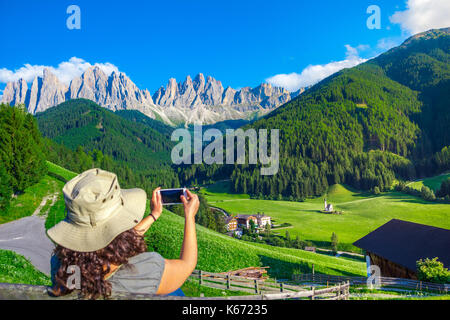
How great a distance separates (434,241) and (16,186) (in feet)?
138

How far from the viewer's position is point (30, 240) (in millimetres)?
20156

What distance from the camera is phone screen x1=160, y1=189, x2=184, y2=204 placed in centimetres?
416

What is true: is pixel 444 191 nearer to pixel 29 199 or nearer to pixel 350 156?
pixel 350 156

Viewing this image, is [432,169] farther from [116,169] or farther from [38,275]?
[38,275]

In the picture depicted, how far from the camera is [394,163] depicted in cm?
15388

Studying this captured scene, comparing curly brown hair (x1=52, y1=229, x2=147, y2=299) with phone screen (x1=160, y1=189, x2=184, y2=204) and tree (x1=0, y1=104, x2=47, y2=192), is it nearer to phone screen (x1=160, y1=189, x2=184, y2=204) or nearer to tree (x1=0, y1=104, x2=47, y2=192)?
phone screen (x1=160, y1=189, x2=184, y2=204)

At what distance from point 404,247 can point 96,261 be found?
32.3 meters

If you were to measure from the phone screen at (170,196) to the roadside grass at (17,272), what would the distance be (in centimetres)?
896

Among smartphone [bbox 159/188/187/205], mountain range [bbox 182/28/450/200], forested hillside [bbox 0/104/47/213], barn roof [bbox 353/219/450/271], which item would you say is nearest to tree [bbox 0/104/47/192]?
forested hillside [bbox 0/104/47/213]

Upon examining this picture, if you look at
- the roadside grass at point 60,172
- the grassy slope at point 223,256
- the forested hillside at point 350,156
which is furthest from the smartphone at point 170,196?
the forested hillside at point 350,156

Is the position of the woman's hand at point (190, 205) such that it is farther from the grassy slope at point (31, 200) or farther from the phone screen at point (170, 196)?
the grassy slope at point (31, 200)

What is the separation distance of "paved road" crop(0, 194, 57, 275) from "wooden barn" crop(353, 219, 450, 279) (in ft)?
93.8
